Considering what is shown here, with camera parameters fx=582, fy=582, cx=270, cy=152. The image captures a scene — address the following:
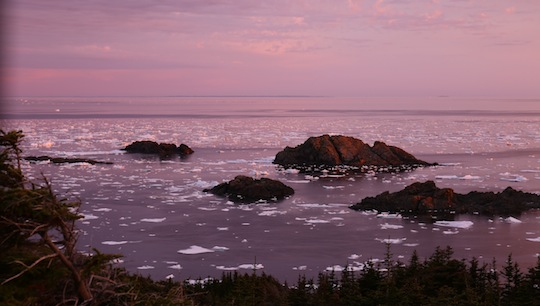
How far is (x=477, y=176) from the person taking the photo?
43.1 m

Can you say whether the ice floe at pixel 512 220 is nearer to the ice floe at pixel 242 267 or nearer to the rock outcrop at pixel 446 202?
the rock outcrop at pixel 446 202

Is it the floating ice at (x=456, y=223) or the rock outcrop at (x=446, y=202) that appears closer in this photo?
the floating ice at (x=456, y=223)

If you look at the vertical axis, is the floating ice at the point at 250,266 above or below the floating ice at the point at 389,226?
below

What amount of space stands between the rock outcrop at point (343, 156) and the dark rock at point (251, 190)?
13.3 metres

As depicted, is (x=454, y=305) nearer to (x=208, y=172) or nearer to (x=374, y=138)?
(x=208, y=172)

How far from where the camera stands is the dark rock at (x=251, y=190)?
34.6 meters

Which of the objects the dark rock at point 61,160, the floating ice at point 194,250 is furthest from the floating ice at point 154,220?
the dark rock at point 61,160

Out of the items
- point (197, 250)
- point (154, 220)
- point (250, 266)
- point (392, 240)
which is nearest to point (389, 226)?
point (392, 240)

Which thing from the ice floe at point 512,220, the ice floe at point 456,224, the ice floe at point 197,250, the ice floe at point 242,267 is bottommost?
the ice floe at point 242,267

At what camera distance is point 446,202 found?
3148 centimetres

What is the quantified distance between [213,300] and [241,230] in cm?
1130

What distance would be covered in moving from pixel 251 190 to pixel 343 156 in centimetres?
1793

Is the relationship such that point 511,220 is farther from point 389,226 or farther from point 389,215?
point 389,226

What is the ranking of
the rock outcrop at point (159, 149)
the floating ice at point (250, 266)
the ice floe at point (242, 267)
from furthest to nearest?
the rock outcrop at point (159, 149) → the floating ice at point (250, 266) → the ice floe at point (242, 267)
